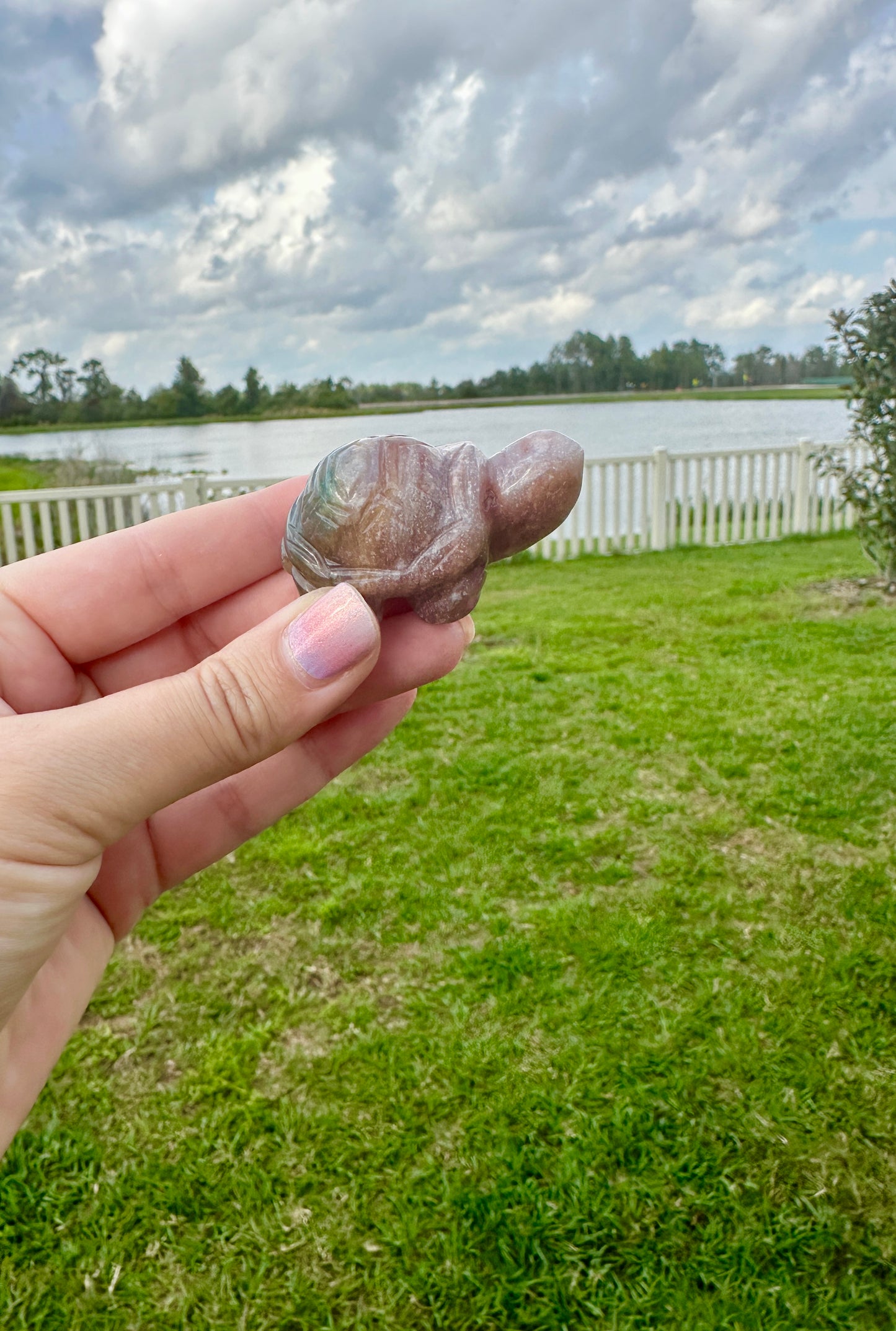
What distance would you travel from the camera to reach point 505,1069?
241 cm

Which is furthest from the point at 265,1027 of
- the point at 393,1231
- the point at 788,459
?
the point at 788,459

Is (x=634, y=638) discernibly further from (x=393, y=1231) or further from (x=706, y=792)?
(x=393, y=1231)

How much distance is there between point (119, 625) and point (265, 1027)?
4.47 ft

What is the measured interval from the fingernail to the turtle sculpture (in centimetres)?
15

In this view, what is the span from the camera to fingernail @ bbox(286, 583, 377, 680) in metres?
1.30

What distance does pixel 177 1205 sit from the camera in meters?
2.06

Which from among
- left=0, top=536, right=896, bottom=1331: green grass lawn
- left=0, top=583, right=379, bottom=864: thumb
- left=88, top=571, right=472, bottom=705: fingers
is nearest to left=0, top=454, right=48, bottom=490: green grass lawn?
left=0, top=536, right=896, bottom=1331: green grass lawn

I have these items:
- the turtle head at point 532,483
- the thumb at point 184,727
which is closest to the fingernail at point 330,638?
the thumb at point 184,727

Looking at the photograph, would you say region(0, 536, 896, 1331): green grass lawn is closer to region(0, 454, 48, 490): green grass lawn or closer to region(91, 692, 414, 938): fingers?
region(91, 692, 414, 938): fingers

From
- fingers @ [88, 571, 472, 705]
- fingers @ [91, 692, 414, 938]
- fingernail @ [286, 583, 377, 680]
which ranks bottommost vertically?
fingers @ [91, 692, 414, 938]

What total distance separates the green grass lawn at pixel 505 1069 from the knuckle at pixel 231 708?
4.39 ft

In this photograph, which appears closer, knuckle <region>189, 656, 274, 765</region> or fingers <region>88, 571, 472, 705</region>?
knuckle <region>189, 656, 274, 765</region>

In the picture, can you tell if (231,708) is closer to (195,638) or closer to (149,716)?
(149,716)

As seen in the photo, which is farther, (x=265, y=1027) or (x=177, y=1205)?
(x=265, y=1027)
